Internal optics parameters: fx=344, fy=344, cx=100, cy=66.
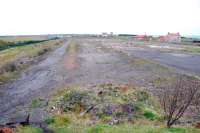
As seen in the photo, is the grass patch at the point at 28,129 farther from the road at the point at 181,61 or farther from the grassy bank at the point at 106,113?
the road at the point at 181,61

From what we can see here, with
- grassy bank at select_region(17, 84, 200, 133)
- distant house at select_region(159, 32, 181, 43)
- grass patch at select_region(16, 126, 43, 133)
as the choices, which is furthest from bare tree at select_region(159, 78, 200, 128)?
distant house at select_region(159, 32, 181, 43)

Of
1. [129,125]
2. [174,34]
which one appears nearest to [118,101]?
[129,125]

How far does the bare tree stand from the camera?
1292 centimetres

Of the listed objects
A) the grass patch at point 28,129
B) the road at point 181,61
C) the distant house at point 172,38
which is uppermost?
the grass patch at point 28,129

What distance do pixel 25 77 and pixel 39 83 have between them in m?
4.18

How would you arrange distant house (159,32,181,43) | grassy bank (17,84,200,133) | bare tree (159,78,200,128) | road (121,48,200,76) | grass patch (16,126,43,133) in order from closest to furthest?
grassy bank (17,84,200,133), bare tree (159,78,200,128), grass patch (16,126,43,133), road (121,48,200,76), distant house (159,32,181,43)

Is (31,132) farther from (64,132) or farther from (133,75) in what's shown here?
(133,75)

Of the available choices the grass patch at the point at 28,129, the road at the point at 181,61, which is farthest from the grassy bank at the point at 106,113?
the road at the point at 181,61

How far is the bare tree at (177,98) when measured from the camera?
12.9 m

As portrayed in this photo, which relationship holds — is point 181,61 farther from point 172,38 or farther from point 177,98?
point 172,38

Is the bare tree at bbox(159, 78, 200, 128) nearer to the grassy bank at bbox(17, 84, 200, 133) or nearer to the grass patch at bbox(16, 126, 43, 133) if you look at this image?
the grassy bank at bbox(17, 84, 200, 133)

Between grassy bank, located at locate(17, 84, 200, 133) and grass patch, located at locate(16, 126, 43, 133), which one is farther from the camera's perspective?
grass patch, located at locate(16, 126, 43, 133)

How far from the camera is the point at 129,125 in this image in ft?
43.7

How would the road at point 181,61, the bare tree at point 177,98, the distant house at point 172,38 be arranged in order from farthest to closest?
the distant house at point 172,38
the road at point 181,61
the bare tree at point 177,98
